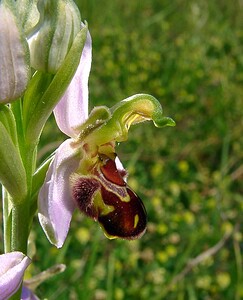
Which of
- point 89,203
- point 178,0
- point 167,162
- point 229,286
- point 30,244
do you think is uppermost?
point 89,203

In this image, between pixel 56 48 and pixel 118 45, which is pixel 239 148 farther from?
pixel 56 48

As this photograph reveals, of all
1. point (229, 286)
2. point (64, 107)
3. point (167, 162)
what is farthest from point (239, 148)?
point (64, 107)

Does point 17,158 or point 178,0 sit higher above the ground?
point 17,158

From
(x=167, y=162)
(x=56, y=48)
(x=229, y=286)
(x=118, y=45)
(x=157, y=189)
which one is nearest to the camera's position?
(x=56, y=48)

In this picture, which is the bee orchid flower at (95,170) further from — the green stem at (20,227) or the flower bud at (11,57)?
the flower bud at (11,57)

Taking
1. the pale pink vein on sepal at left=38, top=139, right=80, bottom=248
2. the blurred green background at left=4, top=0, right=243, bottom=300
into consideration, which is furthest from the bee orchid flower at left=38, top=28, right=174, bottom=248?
the blurred green background at left=4, top=0, right=243, bottom=300

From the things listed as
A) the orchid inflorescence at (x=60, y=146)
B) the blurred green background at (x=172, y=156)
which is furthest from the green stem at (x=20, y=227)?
the blurred green background at (x=172, y=156)

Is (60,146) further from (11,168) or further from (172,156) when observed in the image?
(172,156)
